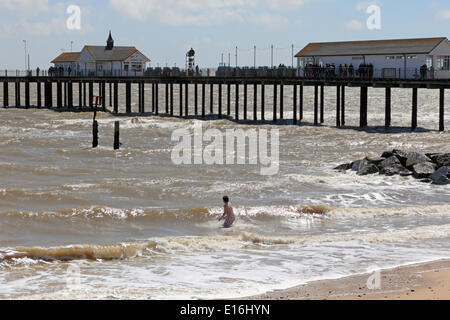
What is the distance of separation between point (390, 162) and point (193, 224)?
1207 cm

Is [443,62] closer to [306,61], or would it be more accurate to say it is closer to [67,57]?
[306,61]

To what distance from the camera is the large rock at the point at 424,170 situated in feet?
93.1

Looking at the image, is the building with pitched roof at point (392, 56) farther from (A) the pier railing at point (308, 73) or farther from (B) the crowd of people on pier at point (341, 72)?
(B) the crowd of people on pier at point (341, 72)

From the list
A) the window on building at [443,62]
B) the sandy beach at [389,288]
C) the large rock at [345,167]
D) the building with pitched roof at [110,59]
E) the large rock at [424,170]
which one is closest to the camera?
the sandy beach at [389,288]

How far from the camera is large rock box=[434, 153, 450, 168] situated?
28.9m

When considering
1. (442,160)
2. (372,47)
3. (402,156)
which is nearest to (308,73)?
(372,47)

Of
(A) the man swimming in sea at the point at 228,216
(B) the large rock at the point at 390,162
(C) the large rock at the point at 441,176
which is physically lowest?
(A) the man swimming in sea at the point at 228,216

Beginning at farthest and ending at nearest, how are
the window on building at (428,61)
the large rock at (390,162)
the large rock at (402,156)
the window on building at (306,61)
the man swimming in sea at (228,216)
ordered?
the window on building at (306,61)
the window on building at (428,61)
the large rock at (402,156)
the large rock at (390,162)
the man swimming in sea at (228,216)

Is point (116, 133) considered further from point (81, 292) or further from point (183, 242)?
point (81, 292)

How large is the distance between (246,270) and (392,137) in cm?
3069

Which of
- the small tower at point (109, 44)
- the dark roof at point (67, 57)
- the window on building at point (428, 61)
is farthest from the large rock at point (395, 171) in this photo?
the dark roof at point (67, 57)

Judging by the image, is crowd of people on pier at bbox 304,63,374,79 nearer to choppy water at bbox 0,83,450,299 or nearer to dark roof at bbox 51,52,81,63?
choppy water at bbox 0,83,450,299

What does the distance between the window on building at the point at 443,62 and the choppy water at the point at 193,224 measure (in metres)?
18.8

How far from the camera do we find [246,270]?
15258mm
